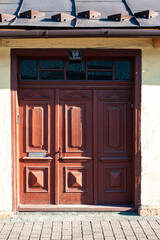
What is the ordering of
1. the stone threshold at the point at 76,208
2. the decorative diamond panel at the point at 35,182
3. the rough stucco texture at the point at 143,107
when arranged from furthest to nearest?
the decorative diamond panel at the point at 35,182, the stone threshold at the point at 76,208, the rough stucco texture at the point at 143,107

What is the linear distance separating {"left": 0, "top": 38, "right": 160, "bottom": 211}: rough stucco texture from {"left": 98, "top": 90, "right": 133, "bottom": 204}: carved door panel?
14.3 inches

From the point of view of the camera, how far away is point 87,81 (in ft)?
20.3

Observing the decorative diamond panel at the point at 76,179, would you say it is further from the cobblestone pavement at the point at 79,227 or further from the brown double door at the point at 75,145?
the cobblestone pavement at the point at 79,227

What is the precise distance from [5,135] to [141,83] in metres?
2.65

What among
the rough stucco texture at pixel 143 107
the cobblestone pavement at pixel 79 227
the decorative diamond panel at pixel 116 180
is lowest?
the cobblestone pavement at pixel 79 227

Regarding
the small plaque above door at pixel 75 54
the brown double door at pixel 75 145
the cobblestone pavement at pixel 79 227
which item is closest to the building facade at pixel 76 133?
the brown double door at pixel 75 145

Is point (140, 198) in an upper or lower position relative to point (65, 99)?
lower

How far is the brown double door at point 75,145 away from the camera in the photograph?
6215 millimetres

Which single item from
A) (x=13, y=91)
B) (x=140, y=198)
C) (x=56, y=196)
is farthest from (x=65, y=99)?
(x=140, y=198)

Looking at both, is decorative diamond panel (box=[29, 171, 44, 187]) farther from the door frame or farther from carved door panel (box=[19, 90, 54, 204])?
the door frame

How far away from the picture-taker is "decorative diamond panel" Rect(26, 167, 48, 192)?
6.25 m

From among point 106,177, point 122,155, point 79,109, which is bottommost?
point 106,177

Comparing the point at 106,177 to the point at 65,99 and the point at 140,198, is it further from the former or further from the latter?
the point at 65,99

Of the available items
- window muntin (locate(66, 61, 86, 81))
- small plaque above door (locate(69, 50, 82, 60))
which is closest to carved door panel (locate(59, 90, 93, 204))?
window muntin (locate(66, 61, 86, 81))
